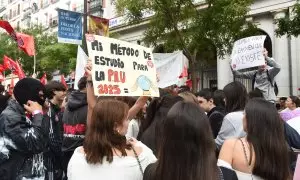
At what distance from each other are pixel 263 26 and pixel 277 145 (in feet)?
57.4

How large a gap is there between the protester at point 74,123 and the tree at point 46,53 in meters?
19.1

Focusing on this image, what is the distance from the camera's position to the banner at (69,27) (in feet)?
40.5

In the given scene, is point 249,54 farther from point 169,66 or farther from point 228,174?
point 228,174

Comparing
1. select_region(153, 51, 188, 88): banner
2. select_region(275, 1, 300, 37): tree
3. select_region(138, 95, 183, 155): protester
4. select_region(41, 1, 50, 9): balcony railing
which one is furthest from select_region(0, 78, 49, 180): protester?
select_region(41, 1, 50, 9): balcony railing

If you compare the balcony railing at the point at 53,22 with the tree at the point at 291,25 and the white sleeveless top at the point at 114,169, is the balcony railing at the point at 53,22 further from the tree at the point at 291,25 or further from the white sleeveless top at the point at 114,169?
the white sleeveless top at the point at 114,169

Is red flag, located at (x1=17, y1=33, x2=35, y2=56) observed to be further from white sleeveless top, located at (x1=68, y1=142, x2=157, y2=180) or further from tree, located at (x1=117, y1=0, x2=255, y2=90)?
white sleeveless top, located at (x1=68, y1=142, x2=157, y2=180)

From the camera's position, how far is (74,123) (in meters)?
4.98

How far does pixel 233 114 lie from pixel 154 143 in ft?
2.62

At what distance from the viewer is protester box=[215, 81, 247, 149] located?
3.97 meters

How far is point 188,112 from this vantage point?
7.75 feet

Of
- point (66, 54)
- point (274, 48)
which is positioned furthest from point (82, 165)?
point (66, 54)

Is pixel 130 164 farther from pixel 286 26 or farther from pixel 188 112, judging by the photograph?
pixel 286 26

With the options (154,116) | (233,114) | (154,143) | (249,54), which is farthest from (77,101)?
(249,54)

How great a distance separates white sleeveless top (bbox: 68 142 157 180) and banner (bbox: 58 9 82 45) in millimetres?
9820
